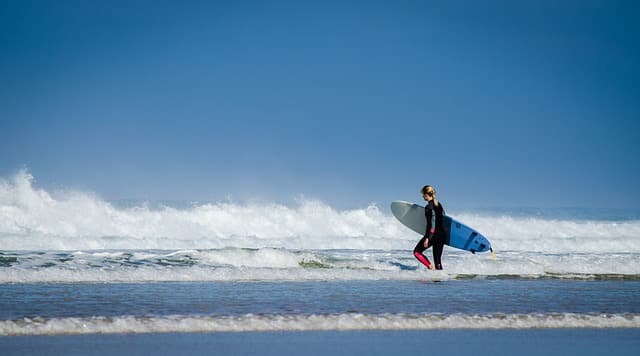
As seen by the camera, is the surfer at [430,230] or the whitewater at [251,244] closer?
the whitewater at [251,244]

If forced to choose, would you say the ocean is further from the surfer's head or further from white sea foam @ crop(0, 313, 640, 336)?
the surfer's head

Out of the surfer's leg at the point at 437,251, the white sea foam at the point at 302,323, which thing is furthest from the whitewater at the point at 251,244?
the white sea foam at the point at 302,323

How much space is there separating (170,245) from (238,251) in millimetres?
5294

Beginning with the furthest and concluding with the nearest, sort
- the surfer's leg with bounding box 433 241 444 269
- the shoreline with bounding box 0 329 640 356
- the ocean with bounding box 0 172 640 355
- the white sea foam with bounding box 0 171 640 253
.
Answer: the white sea foam with bounding box 0 171 640 253, the surfer's leg with bounding box 433 241 444 269, the ocean with bounding box 0 172 640 355, the shoreline with bounding box 0 329 640 356

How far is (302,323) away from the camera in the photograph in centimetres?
655

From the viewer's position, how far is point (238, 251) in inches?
548

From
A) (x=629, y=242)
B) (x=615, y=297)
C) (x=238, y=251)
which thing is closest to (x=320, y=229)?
(x=629, y=242)

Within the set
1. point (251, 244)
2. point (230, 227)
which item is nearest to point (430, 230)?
point (251, 244)

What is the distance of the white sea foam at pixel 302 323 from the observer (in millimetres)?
6227

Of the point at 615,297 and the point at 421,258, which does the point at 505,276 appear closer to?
the point at 421,258

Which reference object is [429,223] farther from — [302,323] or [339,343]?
[339,343]

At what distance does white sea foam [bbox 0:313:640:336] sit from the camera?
6227mm

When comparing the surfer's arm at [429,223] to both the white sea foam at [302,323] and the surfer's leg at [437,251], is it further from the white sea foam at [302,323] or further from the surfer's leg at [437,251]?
the white sea foam at [302,323]

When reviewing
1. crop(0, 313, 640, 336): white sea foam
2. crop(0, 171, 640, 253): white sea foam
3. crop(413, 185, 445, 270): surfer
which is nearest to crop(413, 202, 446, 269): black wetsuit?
crop(413, 185, 445, 270): surfer
